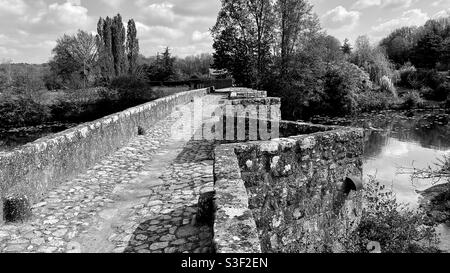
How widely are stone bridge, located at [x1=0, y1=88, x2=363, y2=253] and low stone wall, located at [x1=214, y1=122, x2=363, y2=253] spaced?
0.01m

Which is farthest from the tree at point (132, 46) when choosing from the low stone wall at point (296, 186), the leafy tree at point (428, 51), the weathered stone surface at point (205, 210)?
the weathered stone surface at point (205, 210)

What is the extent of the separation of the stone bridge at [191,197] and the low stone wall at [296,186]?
0.01m

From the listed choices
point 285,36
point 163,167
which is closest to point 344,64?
point 285,36

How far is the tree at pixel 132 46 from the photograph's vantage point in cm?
5006

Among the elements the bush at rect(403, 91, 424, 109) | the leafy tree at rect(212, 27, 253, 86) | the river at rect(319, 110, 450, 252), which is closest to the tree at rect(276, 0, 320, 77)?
the leafy tree at rect(212, 27, 253, 86)

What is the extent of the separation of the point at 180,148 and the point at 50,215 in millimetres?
4362

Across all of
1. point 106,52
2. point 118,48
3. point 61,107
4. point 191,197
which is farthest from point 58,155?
point 118,48

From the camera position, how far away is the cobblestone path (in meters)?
3.71

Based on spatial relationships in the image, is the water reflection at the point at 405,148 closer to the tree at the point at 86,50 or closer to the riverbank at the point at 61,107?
the riverbank at the point at 61,107

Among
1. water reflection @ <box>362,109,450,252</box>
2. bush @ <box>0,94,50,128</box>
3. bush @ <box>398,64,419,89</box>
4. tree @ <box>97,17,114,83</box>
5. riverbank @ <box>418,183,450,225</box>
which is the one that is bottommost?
riverbank @ <box>418,183,450,225</box>

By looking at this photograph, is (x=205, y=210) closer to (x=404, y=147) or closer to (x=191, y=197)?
(x=191, y=197)

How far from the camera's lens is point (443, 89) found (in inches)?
1650

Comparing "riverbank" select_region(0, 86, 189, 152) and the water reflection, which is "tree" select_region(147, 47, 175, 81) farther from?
the water reflection
